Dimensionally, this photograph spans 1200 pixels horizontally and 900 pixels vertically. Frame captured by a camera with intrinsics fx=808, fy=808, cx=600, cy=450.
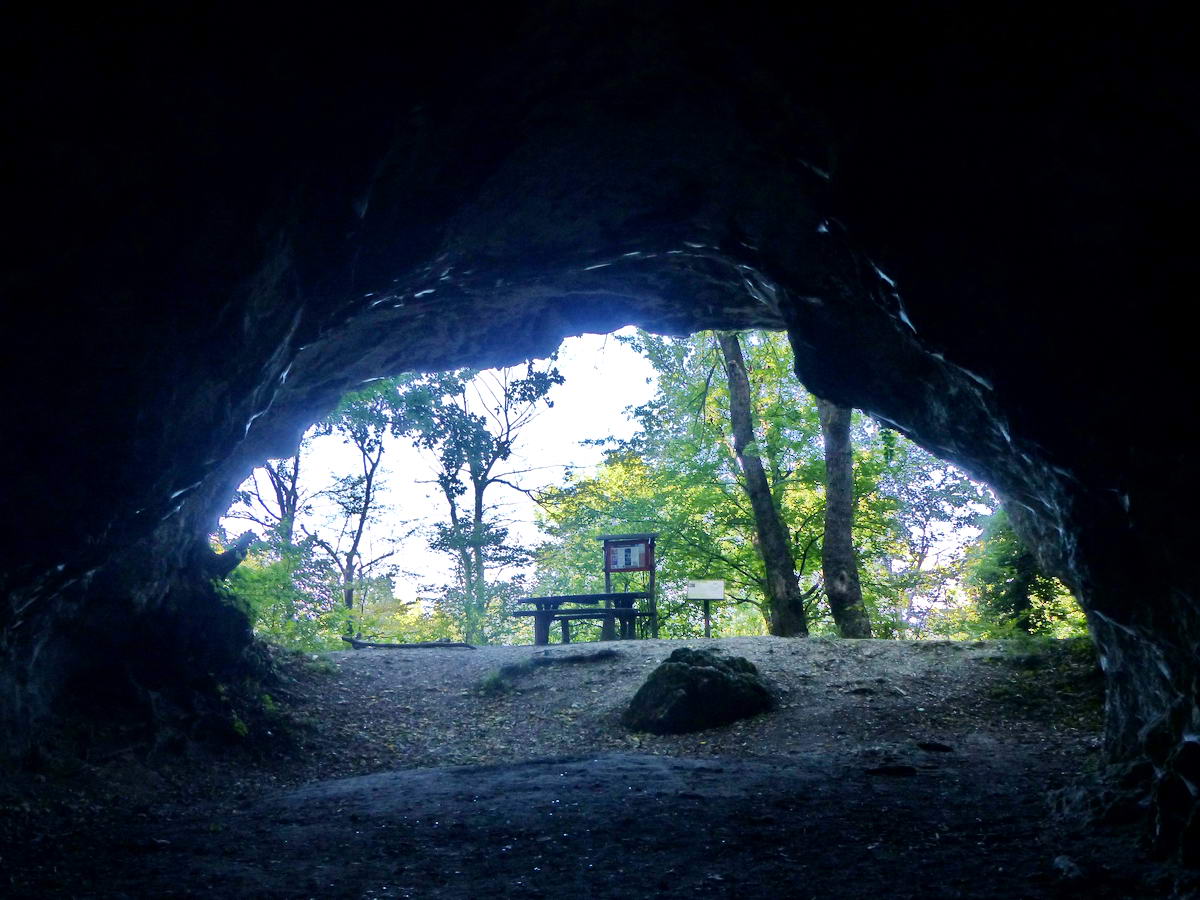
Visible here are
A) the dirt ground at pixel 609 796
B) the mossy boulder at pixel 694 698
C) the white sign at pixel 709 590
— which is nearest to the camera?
the dirt ground at pixel 609 796

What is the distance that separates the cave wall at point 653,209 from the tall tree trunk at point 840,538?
7.25 metres

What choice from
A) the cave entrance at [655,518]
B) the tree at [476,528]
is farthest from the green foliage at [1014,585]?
the tree at [476,528]

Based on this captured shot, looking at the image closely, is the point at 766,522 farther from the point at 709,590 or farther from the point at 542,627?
the point at 542,627

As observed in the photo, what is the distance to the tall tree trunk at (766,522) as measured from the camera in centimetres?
1593

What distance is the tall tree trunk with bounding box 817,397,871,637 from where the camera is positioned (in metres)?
14.7

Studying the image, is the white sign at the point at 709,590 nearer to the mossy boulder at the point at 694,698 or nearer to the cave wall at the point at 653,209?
the mossy boulder at the point at 694,698

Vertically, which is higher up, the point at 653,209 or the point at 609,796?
the point at 653,209

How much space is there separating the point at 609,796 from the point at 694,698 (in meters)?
3.47

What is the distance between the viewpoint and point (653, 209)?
7.80 meters

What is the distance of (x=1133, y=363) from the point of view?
4.60 m

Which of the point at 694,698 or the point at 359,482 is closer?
the point at 694,698

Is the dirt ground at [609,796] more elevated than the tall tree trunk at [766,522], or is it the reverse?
the tall tree trunk at [766,522]

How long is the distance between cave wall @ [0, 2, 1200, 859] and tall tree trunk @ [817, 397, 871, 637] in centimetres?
725

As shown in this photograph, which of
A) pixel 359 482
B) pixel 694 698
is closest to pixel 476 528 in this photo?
pixel 359 482
